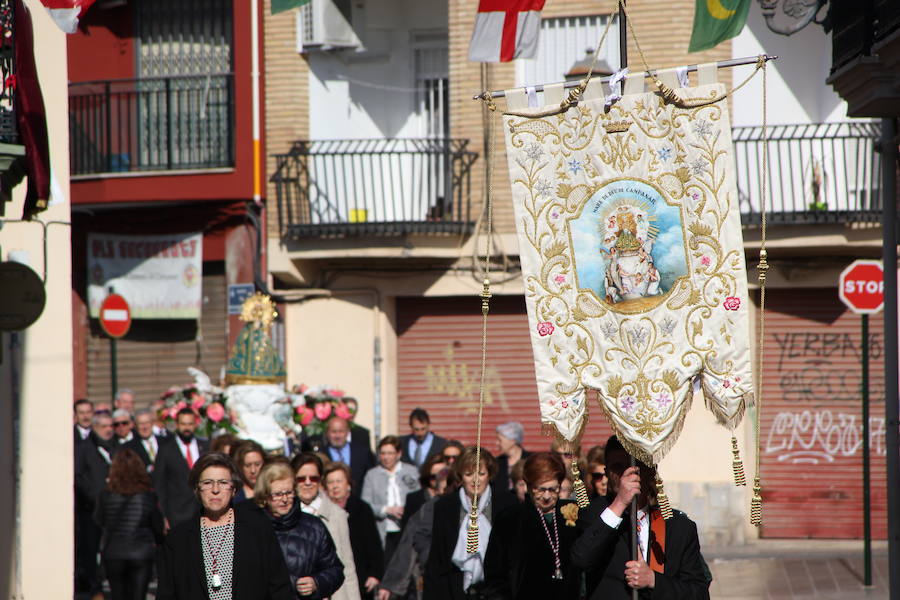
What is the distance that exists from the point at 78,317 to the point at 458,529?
12466mm

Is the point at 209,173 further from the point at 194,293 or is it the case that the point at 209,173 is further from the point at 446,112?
the point at 446,112

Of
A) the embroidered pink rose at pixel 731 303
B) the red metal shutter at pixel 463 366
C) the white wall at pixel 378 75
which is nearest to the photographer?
the embroidered pink rose at pixel 731 303

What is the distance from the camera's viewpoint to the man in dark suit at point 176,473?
1389 cm

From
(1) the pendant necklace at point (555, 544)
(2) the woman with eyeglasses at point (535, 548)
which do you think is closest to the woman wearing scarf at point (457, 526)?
(2) the woman with eyeglasses at point (535, 548)

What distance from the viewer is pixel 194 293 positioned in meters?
19.8

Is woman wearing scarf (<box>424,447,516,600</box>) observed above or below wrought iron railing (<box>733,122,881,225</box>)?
below

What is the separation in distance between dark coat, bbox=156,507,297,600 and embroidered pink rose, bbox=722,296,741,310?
102 inches

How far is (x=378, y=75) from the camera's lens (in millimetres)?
20203

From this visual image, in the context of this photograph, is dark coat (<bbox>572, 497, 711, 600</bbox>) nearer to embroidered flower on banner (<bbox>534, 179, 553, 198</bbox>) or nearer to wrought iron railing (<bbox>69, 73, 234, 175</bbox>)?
embroidered flower on banner (<bbox>534, 179, 553, 198</bbox>)

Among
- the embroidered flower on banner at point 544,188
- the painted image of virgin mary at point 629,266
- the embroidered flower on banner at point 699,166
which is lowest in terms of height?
the painted image of virgin mary at point 629,266

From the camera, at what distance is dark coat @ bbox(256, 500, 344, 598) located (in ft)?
26.4

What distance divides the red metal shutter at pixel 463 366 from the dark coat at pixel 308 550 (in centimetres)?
1116

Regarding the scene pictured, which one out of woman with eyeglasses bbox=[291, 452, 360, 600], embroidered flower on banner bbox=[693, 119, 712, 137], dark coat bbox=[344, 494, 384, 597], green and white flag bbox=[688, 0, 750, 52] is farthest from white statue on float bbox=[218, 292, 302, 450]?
embroidered flower on banner bbox=[693, 119, 712, 137]

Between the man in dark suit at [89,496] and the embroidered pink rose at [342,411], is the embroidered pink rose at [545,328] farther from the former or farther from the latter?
the man in dark suit at [89,496]
